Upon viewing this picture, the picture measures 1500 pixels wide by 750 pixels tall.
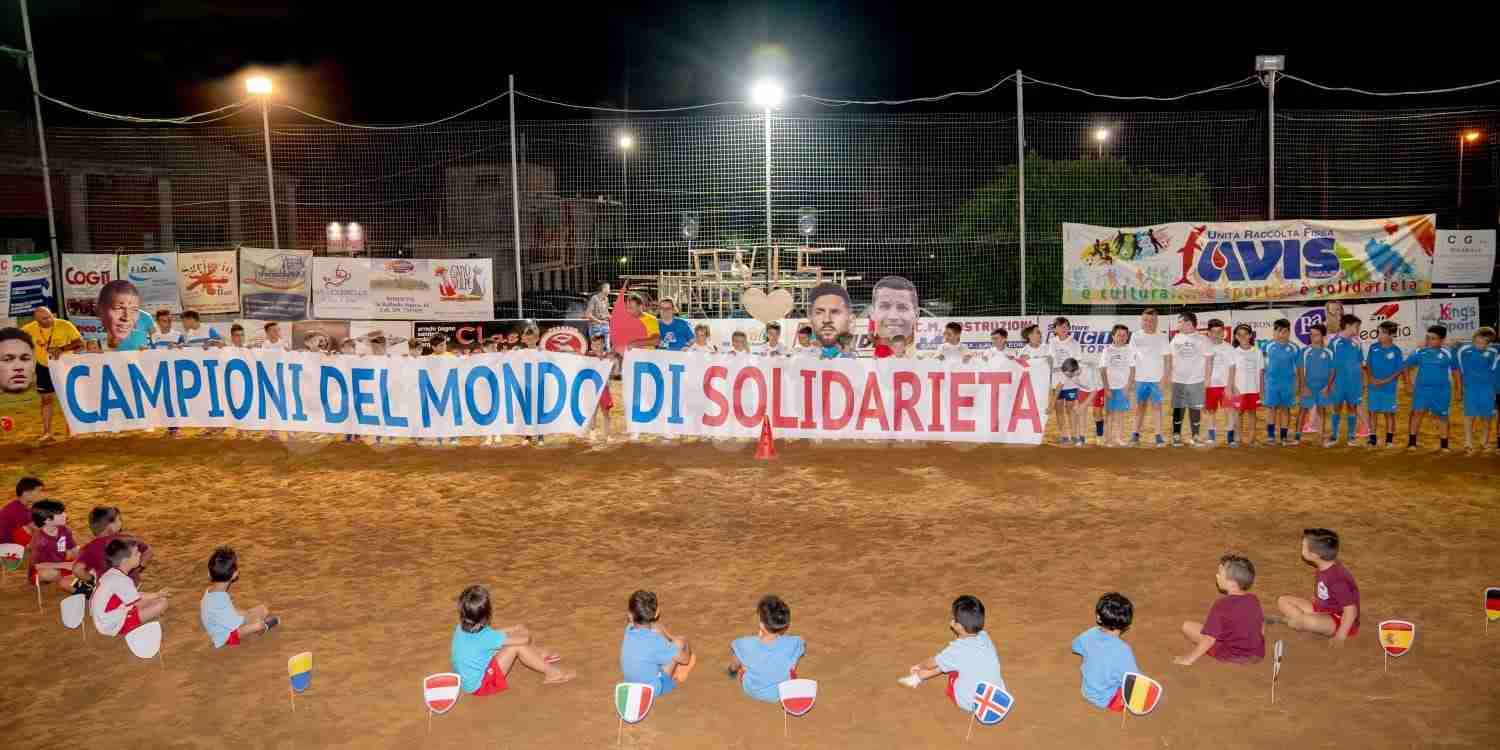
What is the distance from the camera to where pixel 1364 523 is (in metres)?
8.90

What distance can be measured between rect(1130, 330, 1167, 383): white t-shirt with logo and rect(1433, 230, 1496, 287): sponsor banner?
7830 millimetres

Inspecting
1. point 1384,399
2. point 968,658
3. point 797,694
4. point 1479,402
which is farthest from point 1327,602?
point 1479,402

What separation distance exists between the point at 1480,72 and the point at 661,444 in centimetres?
2191

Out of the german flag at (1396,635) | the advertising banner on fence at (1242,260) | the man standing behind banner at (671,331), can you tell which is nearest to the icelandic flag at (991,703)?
the german flag at (1396,635)

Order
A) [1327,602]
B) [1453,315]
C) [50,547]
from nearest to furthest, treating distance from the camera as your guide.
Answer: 1. [1327,602]
2. [50,547]
3. [1453,315]

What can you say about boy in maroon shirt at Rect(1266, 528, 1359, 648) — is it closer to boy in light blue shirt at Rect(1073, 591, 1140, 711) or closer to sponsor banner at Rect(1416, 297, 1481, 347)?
boy in light blue shirt at Rect(1073, 591, 1140, 711)

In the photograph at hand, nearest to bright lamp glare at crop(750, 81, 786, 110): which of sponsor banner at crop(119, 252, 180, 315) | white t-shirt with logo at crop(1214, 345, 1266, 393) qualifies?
white t-shirt with logo at crop(1214, 345, 1266, 393)

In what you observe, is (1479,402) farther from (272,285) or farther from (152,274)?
(152,274)

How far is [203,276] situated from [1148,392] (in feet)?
53.9

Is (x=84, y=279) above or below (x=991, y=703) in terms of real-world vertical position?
above

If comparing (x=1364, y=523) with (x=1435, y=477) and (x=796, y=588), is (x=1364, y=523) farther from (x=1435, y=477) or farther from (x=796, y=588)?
(x=796, y=588)

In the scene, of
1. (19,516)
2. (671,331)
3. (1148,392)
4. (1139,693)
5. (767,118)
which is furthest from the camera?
(767,118)

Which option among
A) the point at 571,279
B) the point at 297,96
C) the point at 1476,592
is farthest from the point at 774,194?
the point at 297,96

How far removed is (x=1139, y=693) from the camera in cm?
495
